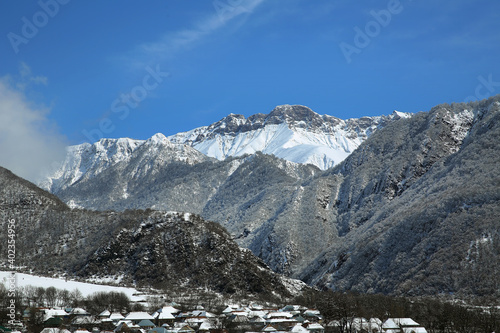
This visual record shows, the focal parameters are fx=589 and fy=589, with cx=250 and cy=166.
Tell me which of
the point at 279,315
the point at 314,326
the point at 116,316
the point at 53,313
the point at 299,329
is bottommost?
the point at 299,329

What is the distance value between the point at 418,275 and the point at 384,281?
550 inches

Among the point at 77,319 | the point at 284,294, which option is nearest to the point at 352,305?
the point at 284,294

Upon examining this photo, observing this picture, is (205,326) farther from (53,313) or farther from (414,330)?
(414,330)

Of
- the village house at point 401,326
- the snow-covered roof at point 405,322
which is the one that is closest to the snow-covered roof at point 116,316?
the village house at point 401,326

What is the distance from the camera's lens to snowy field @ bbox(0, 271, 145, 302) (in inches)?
6575

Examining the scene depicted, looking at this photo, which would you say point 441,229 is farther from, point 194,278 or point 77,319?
point 77,319

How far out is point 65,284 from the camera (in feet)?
574

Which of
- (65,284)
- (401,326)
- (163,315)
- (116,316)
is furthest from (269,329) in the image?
(65,284)

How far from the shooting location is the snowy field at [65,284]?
16700 centimetres

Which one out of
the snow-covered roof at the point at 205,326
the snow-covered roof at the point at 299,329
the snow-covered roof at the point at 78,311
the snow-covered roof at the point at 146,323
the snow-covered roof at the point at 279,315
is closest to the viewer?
the snow-covered roof at the point at 299,329

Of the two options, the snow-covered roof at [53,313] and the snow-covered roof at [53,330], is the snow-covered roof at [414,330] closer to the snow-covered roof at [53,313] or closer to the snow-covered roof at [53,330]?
the snow-covered roof at [53,330]

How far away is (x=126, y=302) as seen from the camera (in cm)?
15600

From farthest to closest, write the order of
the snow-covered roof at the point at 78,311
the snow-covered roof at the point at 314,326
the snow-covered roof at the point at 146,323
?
the snow-covered roof at the point at 78,311 < the snow-covered roof at the point at 146,323 < the snow-covered roof at the point at 314,326

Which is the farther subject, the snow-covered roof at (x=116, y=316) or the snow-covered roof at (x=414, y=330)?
the snow-covered roof at (x=116, y=316)
